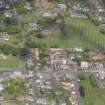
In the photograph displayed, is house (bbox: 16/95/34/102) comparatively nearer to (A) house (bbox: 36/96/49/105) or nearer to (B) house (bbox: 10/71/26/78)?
(A) house (bbox: 36/96/49/105)

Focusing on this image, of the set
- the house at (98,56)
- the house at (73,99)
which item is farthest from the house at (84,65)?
the house at (73,99)

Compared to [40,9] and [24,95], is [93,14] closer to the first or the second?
[40,9]

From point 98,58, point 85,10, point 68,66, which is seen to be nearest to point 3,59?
point 68,66

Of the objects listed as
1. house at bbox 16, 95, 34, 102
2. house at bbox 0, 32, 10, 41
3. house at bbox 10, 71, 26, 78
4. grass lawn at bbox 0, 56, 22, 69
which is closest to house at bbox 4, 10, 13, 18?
house at bbox 0, 32, 10, 41

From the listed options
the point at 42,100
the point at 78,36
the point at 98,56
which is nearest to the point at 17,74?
the point at 42,100

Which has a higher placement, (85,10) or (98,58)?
(85,10)

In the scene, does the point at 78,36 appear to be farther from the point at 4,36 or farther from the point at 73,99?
the point at 73,99

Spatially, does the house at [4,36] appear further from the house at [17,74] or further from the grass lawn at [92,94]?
the grass lawn at [92,94]
